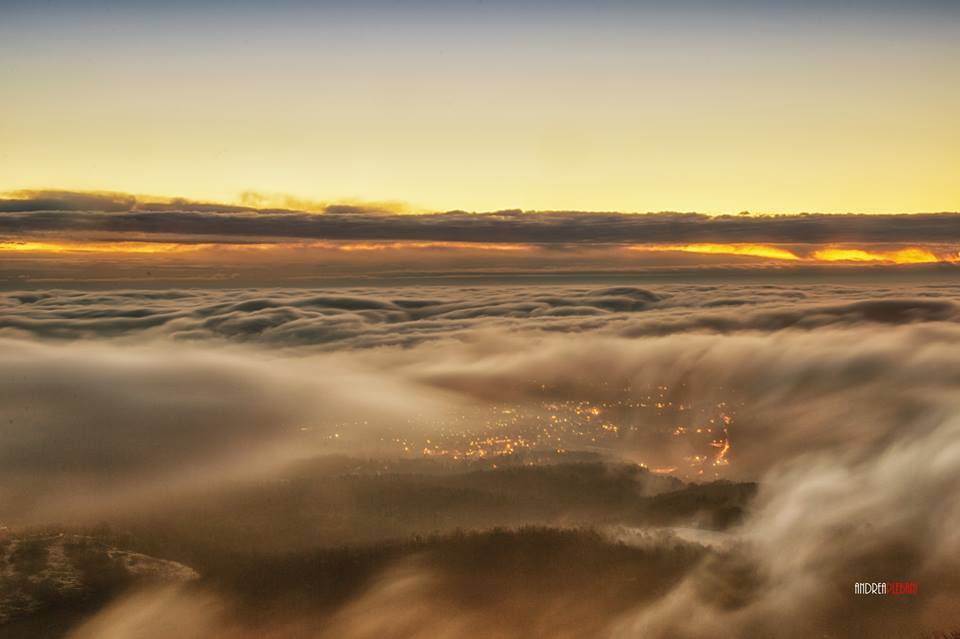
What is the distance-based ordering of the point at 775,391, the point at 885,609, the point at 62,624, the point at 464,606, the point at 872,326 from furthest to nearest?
1. the point at 775,391
2. the point at 872,326
3. the point at 464,606
4. the point at 62,624
5. the point at 885,609

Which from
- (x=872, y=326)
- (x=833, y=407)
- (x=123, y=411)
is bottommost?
(x=123, y=411)

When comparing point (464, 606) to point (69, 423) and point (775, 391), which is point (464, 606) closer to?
point (69, 423)

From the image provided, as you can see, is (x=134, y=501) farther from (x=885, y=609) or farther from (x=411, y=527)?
(x=885, y=609)

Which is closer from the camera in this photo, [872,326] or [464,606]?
[464,606]

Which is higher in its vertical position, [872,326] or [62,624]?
[872,326]

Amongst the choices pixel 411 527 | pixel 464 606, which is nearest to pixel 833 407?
pixel 411 527

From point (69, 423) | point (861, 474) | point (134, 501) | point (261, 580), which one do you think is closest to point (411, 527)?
point (261, 580)

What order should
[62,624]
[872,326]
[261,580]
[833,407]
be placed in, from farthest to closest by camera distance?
[872,326]
[833,407]
[261,580]
[62,624]

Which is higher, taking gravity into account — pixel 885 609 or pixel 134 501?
pixel 885 609

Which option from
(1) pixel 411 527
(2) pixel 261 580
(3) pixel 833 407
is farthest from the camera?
(3) pixel 833 407
